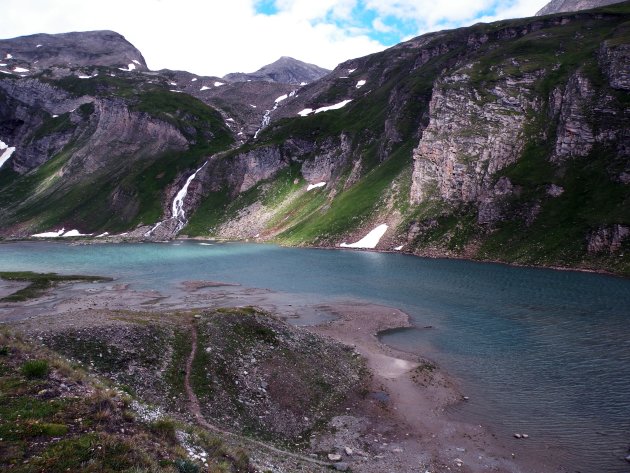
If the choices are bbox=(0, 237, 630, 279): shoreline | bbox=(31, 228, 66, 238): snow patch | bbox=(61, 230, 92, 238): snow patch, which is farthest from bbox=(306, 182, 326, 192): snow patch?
bbox=(31, 228, 66, 238): snow patch

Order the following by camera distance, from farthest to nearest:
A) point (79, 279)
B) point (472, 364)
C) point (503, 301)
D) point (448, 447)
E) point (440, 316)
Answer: point (79, 279) → point (503, 301) → point (440, 316) → point (472, 364) → point (448, 447)

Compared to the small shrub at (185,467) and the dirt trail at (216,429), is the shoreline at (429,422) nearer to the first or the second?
the dirt trail at (216,429)

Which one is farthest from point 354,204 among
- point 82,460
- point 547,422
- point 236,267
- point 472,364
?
point 82,460

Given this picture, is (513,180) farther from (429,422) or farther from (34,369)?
(34,369)

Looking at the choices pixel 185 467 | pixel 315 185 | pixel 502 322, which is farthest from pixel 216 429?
pixel 315 185

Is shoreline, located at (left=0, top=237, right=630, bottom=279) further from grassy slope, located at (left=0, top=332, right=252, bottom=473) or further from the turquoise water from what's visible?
grassy slope, located at (left=0, top=332, right=252, bottom=473)

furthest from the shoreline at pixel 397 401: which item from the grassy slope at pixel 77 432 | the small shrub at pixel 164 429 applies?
the grassy slope at pixel 77 432

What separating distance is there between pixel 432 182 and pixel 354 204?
27641mm

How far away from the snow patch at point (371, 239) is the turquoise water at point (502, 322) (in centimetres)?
982

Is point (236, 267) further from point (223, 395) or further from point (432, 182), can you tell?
point (223, 395)

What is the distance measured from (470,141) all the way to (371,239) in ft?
128

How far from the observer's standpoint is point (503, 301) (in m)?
57.8

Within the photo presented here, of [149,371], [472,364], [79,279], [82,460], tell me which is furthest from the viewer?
[79,279]

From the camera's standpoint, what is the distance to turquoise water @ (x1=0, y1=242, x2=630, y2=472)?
26.9 meters
